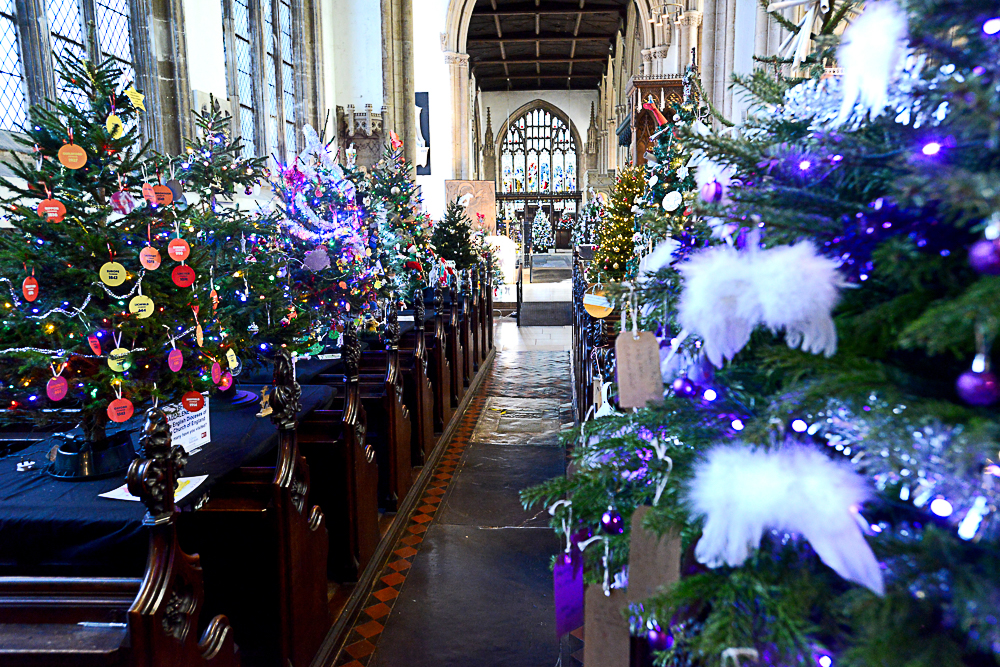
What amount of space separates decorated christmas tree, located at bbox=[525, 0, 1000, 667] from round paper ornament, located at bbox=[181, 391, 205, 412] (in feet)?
5.10

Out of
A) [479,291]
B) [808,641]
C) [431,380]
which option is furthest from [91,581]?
[479,291]

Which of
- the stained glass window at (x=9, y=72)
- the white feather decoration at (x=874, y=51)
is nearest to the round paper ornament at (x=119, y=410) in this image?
the white feather decoration at (x=874, y=51)

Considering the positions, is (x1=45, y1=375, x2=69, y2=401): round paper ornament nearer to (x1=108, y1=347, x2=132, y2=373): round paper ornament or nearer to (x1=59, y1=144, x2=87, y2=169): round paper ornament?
(x1=108, y1=347, x2=132, y2=373): round paper ornament

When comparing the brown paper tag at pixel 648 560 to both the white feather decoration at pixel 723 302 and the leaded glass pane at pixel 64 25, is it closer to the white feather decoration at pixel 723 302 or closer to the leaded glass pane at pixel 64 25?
the white feather decoration at pixel 723 302

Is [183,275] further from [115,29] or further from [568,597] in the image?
[115,29]

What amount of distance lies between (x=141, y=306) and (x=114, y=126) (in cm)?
56

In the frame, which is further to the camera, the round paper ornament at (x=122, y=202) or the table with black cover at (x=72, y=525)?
the round paper ornament at (x=122, y=202)

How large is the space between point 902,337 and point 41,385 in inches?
84.2

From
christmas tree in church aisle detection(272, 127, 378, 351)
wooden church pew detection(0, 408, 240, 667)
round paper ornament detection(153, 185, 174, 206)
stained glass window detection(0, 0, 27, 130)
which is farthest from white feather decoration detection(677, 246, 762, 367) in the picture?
stained glass window detection(0, 0, 27, 130)

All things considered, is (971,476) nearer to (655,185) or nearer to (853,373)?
(853,373)

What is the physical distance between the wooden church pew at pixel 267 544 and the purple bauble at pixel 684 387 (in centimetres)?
132

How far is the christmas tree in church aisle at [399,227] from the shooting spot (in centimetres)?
516

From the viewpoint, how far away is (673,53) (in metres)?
13.0

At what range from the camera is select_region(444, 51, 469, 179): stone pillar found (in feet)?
53.2
